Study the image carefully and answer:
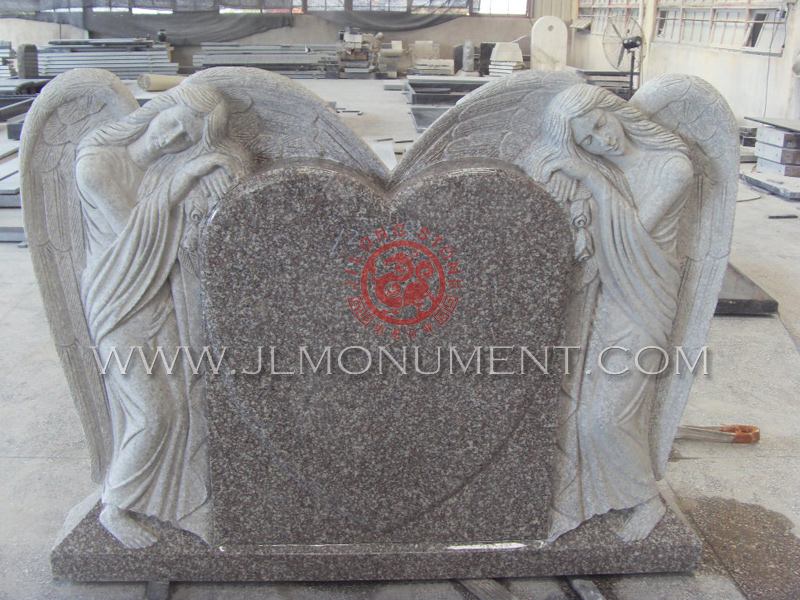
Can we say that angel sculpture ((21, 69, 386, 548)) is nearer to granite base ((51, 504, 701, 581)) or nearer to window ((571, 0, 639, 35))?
granite base ((51, 504, 701, 581))

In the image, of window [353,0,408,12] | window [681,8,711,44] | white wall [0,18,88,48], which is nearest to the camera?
window [681,8,711,44]

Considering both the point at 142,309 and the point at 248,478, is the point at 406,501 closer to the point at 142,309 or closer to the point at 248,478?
the point at 248,478

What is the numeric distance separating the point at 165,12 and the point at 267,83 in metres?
11.8

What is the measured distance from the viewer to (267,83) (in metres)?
1.72

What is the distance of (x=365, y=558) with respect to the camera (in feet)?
6.39

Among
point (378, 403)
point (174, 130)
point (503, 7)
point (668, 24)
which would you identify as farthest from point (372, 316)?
point (503, 7)

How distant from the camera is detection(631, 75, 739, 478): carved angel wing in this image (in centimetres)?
176

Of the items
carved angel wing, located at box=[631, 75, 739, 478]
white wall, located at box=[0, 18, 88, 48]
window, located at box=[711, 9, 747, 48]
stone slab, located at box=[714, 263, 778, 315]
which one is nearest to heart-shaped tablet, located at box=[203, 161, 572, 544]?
carved angel wing, located at box=[631, 75, 739, 478]

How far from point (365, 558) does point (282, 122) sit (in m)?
1.08

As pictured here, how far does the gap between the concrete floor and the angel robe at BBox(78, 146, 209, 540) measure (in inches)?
10.5

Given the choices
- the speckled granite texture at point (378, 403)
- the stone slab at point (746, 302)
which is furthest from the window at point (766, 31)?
the speckled granite texture at point (378, 403)

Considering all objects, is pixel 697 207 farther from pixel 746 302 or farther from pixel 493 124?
pixel 746 302

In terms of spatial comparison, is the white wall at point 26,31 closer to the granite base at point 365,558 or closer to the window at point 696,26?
the window at point 696,26

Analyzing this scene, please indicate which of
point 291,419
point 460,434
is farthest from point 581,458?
point 291,419
